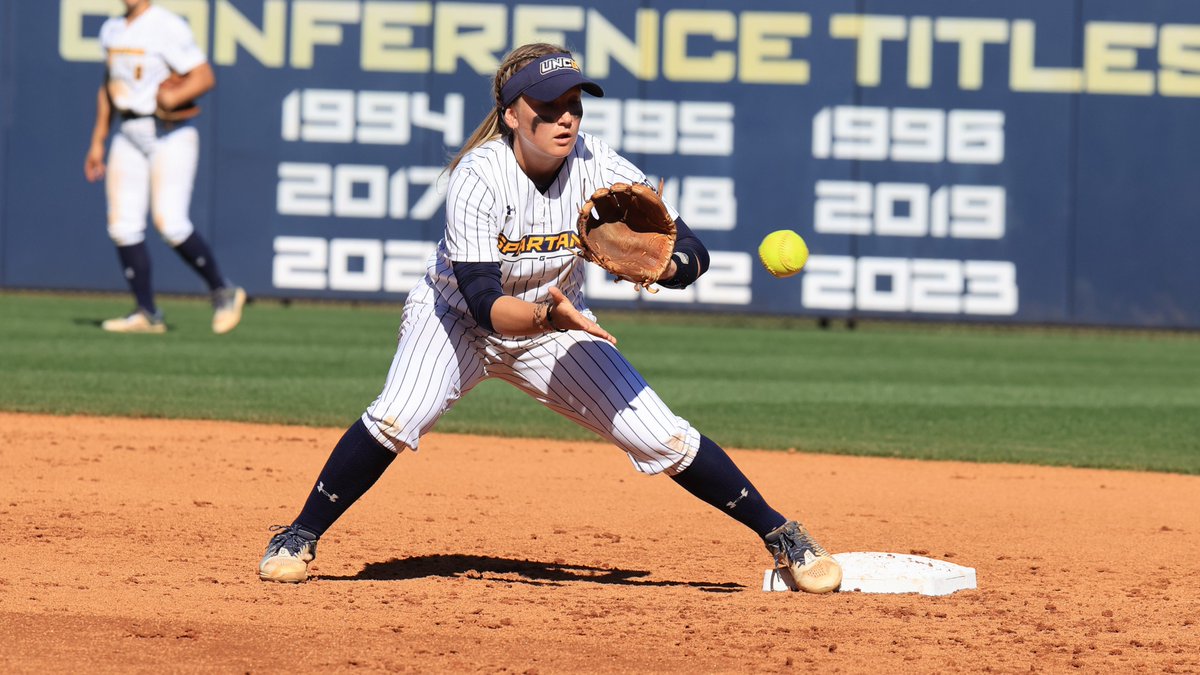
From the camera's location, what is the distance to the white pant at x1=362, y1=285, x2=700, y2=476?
164 inches

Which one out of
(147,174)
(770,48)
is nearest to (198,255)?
(147,174)

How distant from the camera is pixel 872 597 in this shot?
423 cm

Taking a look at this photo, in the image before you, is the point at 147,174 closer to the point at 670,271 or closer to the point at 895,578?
the point at 670,271

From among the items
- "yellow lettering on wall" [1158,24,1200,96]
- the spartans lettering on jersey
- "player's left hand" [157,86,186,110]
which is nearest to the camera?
the spartans lettering on jersey

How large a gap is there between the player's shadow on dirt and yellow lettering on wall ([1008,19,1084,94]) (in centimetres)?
1024

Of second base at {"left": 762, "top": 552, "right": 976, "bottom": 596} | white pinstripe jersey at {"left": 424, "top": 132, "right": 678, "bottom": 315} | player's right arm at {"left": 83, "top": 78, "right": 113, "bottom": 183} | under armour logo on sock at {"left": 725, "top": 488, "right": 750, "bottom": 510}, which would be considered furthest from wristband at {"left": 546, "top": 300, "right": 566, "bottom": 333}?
player's right arm at {"left": 83, "top": 78, "right": 113, "bottom": 183}

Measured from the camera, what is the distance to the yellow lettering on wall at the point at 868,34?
13961 mm

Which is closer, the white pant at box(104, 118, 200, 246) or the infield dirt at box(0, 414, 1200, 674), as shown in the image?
the infield dirt at box(0, 414, 1200, 674)

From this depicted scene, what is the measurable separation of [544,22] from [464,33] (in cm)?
71

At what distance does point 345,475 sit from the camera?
4246 mm

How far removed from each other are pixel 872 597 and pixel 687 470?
0.59 meters

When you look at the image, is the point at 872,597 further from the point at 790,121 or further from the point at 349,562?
the point at 790,121

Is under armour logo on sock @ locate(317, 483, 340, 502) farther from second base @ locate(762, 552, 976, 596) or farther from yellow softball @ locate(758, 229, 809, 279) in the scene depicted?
yellow softball @ locate(758, 229, 809, 279)

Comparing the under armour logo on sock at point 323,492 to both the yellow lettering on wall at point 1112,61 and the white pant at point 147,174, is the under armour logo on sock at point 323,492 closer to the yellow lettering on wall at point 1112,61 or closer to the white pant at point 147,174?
the white pant at point 147,174
